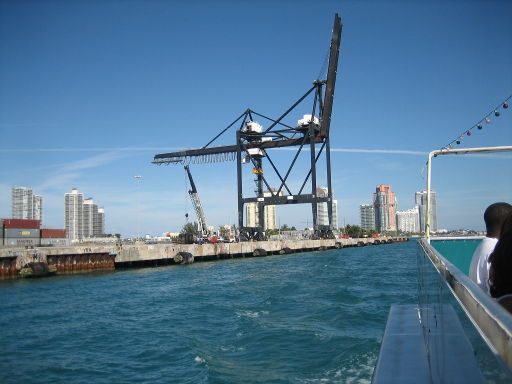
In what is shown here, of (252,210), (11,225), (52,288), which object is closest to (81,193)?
(252,210)

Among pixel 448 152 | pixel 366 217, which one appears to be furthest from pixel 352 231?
pixel 448 152

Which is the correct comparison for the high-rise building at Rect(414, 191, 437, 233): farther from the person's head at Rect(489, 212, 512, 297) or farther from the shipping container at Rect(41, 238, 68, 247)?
the shipping container at Rect(41, 238, 68, 247)

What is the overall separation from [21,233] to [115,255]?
30.3 meters

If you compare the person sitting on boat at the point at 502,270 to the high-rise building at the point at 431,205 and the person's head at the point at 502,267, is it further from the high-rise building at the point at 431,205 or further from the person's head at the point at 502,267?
the high-rise building at the point at 431,205

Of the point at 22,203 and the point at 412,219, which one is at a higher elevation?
the point at 22,203

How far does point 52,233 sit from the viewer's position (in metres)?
68.4

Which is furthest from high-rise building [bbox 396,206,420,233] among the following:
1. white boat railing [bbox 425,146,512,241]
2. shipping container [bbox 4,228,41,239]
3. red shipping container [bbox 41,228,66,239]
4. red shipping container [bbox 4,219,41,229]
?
red shipping container [bbox 41,228,66,239]

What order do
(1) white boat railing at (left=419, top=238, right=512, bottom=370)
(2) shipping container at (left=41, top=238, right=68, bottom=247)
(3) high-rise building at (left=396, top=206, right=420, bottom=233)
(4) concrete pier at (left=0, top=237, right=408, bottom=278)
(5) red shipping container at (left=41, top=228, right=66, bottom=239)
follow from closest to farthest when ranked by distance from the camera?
(1) white boat railing at (left=419, top=238, right=512, bottom=370) → (3) high-rise building at (left=396, top=206, right=420, bottom=233) → (4) concrete pier at (left=0, top=237, right=408, bottom=278) → (2) shipping container at (left=41, top=238, right=68, bottom=247) → (5) red shipping container at (left=41, top=228, right=66, bottom=239)

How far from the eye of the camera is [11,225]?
56.2 metres

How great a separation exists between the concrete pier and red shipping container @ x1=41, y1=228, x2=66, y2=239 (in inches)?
1253

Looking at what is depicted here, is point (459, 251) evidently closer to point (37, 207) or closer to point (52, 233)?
point (52, 233)

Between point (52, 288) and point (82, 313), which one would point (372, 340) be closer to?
point (82, 313)

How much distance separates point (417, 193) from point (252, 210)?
15001 centimetres

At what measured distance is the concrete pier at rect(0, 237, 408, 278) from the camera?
84.6 ft
